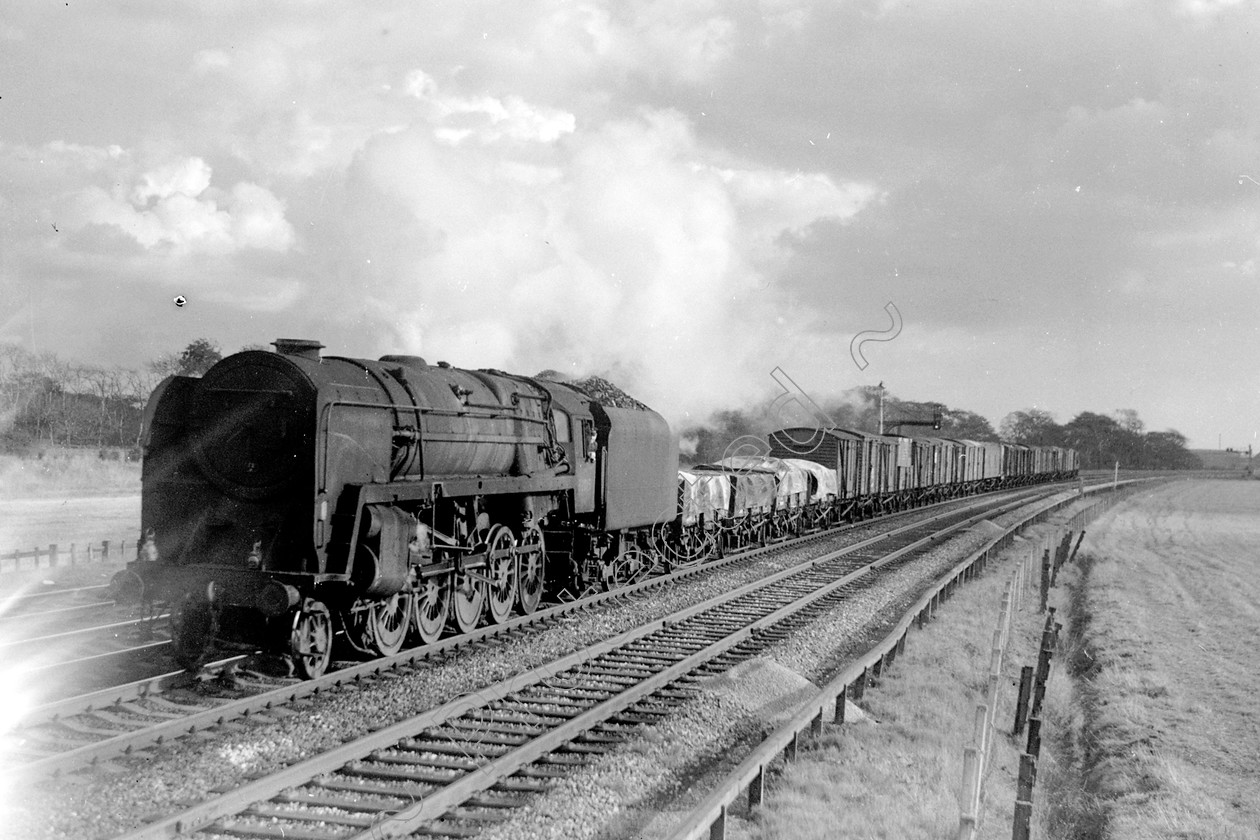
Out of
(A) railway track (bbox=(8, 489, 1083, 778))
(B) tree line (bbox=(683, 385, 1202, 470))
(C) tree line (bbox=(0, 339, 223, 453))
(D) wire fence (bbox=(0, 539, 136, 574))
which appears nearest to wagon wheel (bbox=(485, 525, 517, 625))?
(A) railway track (bbox=(8, 489, 1083, 778))

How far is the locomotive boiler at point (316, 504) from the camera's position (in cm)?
882

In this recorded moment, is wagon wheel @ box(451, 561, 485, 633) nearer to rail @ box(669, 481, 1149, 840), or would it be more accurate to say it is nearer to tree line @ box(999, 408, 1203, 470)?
rail @ box(669, 481, 1149, 840)

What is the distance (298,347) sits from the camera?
9.40 m

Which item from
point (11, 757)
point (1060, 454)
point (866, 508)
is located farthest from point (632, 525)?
point (1060, 454)

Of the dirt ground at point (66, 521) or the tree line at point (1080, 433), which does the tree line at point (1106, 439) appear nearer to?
the tree line at point (1080, 433)

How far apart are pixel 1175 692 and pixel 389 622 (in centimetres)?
882

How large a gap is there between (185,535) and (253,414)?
1.38 metres

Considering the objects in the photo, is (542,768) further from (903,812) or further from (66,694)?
(66,694)

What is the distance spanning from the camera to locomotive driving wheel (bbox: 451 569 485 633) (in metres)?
10.9

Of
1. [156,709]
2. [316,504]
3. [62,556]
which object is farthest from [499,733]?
[62,556]

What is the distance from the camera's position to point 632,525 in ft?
51.9

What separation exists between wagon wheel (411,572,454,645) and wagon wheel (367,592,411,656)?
0.11 m

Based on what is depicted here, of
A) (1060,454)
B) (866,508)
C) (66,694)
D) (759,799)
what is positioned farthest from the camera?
(1060,454)

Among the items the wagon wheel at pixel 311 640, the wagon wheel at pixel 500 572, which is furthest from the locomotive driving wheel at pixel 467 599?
the wagon wheel at pixel 311 640
